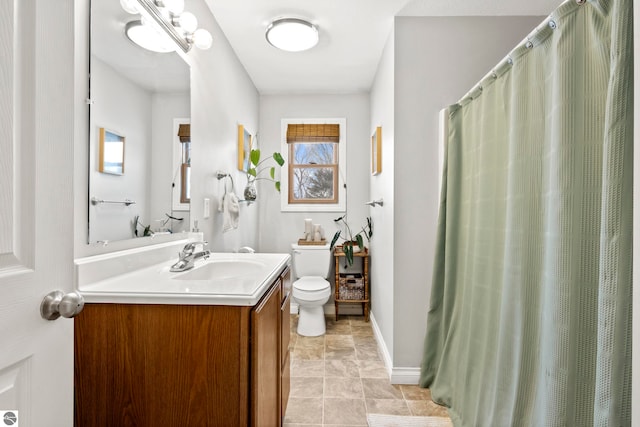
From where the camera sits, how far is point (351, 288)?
311cm

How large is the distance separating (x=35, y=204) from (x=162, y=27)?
1.19m

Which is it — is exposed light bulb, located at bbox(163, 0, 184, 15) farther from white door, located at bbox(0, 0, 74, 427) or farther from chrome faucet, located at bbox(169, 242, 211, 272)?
chrome faucet, located at bbox(169, 242, 211, 272)

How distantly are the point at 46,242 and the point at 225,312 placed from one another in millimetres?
462

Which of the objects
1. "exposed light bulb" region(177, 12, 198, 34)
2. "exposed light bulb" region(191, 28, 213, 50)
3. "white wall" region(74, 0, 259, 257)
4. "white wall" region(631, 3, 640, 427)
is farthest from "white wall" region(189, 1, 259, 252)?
"white wall" region(631, 3, 640, 427)

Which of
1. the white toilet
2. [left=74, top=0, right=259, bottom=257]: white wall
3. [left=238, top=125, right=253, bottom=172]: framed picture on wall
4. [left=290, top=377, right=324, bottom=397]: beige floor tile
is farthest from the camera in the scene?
the white toilet

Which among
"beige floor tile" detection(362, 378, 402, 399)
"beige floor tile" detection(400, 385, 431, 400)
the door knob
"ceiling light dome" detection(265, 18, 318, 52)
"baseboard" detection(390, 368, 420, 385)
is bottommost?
"beige floor tile" detection(362, 378, 402, 399)

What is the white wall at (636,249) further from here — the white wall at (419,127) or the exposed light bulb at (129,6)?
the exposed light bulb at (129,6)

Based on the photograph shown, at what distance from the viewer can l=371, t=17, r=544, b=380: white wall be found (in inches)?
78.6

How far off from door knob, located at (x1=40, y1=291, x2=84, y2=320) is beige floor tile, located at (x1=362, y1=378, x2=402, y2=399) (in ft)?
5.61

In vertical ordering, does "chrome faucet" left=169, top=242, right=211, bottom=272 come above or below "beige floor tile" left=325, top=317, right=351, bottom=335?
above

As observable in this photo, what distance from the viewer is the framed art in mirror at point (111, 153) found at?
1.10 metres

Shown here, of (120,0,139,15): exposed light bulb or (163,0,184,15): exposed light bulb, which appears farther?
(163,0,184,15): exposed light bulb

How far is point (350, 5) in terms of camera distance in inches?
77.9

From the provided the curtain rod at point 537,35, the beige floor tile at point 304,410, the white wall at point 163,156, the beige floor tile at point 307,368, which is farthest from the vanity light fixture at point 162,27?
the beige floor tile at point 307,368
